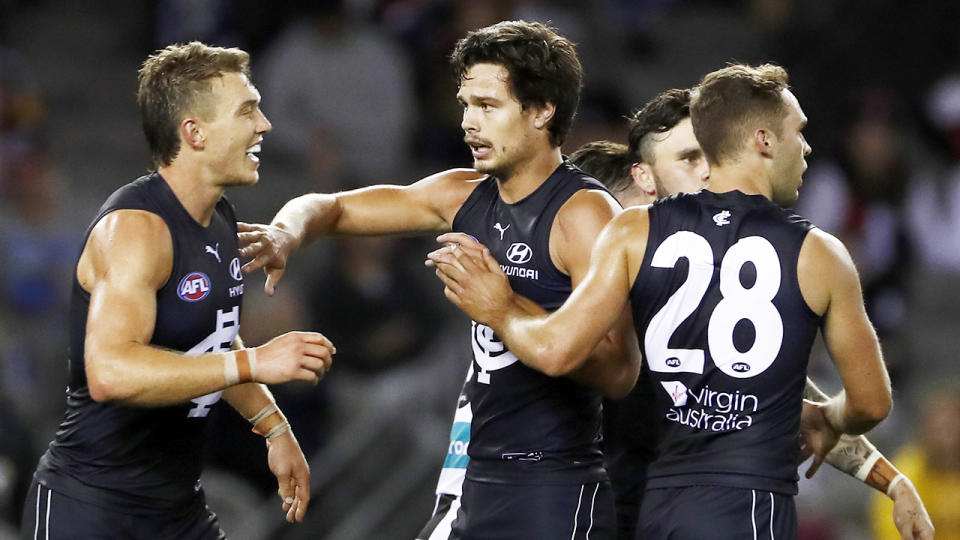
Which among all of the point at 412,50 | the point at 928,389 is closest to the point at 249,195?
the point at 412,50

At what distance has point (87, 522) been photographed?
5039mm

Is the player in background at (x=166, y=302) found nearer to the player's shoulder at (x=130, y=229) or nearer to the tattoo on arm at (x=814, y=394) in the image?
the player's shoulder at (x=130, y=229)

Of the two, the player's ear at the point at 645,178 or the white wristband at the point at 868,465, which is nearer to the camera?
the white wristband at the point at 868,465

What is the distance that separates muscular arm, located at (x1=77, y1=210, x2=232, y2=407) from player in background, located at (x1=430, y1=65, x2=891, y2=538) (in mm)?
910

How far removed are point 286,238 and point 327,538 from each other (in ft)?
13.8

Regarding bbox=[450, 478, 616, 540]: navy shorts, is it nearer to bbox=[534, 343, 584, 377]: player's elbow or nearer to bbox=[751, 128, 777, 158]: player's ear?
bbox=[534, 343, 584, 377]: player's elbow

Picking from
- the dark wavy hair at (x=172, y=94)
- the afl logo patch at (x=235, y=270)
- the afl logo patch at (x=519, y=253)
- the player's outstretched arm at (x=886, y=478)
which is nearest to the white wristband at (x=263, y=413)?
the afl logo patch at (x=235, y=270)

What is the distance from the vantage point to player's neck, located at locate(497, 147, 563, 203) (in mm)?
5250

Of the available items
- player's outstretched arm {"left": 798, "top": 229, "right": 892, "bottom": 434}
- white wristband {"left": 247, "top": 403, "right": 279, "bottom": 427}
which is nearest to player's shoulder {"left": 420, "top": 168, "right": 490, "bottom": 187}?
white wristband {"left": 247, "top": 403, "right": 279, "bottom": 427}

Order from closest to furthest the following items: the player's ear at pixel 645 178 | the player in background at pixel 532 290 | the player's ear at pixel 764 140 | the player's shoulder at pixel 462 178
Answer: the player's ear at pixel 764 140 < the player in background at pixel 532 290 < the player's shoulder at pixel 462 178 < the player's ear at pixel 645 178

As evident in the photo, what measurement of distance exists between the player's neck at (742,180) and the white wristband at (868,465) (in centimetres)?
133

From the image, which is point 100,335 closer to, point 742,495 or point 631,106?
point 742,495

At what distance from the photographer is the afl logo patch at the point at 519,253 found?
5121mm

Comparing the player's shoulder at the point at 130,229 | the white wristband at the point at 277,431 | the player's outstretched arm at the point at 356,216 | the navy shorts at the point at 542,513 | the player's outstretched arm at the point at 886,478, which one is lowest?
the player's outstretched arm at the point at 886,478
